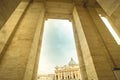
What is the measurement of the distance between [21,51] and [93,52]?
3.44 m

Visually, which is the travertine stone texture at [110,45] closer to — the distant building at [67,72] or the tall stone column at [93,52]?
the tall stone column at [93,52]

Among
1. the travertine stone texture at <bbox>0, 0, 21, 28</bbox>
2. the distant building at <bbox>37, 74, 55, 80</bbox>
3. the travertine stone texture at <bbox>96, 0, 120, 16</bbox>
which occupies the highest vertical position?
the distant building at <bbox>37, 74, 55, 80</bbox>

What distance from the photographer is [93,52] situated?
586 cm

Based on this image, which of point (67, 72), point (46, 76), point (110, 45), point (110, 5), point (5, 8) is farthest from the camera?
point (46, 76)

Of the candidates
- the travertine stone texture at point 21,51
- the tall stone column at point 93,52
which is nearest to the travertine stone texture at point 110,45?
the tall stone column at point 93,52

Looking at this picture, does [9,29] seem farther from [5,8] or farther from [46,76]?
[46,76]

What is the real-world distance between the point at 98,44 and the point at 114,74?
69.6 inches

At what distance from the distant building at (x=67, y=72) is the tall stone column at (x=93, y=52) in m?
42.2

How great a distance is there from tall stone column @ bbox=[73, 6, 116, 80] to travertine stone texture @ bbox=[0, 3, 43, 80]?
2793 millimetres

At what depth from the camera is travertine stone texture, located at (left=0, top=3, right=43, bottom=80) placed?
4345 millimetres

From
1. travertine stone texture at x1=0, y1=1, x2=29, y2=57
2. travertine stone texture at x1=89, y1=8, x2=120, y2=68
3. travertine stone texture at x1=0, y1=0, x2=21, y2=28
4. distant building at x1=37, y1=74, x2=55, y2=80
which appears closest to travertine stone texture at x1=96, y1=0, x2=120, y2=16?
travertine stone texture at x1=0, y1=0, x2=21, y2=28

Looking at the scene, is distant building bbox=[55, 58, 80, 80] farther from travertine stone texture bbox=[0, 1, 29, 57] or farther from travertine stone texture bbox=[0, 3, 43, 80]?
travertine stone texture bbox=[0, 1, 29, 57]

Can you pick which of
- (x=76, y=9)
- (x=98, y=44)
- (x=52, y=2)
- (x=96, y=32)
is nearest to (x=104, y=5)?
(x=98, y=44)

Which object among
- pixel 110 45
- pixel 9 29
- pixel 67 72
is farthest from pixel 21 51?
pixel 67 72
